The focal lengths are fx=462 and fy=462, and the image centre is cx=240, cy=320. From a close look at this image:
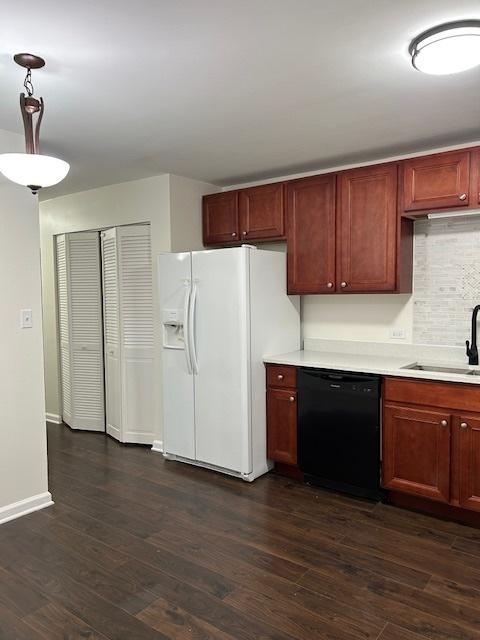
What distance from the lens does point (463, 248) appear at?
10.6 ft

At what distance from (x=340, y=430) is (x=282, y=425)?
0.50 metres

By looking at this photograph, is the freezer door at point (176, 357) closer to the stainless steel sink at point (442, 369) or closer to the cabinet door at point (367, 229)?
the cabinet door at point (367, 229)

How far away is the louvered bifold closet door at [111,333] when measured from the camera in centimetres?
444

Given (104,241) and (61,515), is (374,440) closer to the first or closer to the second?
(61,515)

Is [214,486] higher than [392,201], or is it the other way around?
[392,201]

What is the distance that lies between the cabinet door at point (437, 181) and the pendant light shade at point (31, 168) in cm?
222

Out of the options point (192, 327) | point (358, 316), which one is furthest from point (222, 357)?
point (358, 316)

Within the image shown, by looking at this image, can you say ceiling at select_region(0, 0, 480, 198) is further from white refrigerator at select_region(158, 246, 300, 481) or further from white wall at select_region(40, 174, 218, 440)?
white refrigerator at select_region(158, 246, 300, 481)

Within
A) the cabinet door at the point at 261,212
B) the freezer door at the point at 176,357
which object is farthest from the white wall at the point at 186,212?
the cabinet door at the point at 261,212

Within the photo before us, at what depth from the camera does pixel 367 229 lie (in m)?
3.30

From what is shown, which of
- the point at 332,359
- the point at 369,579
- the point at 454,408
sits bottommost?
the point at 369,579

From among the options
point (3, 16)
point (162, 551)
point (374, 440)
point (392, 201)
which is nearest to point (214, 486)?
point (162, 551)

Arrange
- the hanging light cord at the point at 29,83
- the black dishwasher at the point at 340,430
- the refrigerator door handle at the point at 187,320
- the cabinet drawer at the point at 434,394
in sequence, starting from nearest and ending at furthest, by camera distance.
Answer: the hanging light cord at the point at 29,83 < the cabinet drawer at the point at 434,394 < the black dishwasher at the point at 340,430 < the refrigerator door handle at the point at 187,320

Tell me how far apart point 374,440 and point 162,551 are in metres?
1.49
